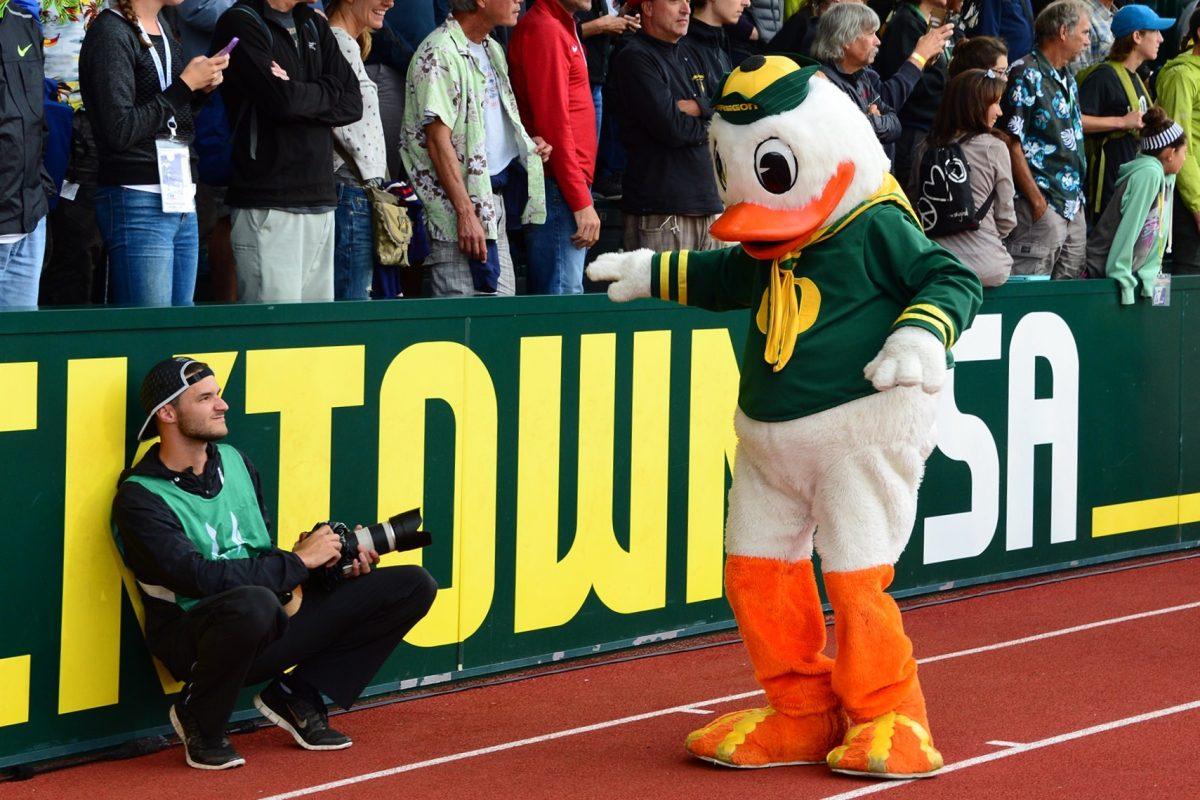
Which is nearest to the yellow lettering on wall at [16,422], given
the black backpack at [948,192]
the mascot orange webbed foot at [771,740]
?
the mascot orange webbed foot at [771,740]

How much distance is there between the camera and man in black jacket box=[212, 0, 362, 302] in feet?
23.1

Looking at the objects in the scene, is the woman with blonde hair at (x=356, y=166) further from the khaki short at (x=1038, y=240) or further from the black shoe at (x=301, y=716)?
the khaki short at (x=1038, y=240)

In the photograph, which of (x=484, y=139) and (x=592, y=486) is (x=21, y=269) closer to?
(x=484, y=139)

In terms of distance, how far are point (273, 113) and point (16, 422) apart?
1.96 meters

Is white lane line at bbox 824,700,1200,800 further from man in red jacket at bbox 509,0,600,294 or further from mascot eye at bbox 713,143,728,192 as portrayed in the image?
man in red jacket at bbox 509,0,600,294

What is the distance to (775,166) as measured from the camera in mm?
5578

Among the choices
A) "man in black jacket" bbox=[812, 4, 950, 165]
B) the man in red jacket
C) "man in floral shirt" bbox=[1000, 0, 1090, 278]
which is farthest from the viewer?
"man in floral shirt" bbox=[1000, 0, 1090, 278]

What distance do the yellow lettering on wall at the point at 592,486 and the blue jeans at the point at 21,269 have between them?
6.13 ft

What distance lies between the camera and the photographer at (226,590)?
5.62m

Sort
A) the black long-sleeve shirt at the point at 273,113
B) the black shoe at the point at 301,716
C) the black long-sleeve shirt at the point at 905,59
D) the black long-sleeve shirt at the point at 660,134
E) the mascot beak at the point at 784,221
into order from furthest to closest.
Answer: the black long-sleeve shirt at the point at 905,59 → the black long-sleeve shirt at the point at 660,134 → the black long-sleeve shirt at the point at 273,113 → the black shoe at the point at 301,716 → the mascot beak at the point at 784,221

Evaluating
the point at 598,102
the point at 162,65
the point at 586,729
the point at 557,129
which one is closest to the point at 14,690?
the point at 586,729

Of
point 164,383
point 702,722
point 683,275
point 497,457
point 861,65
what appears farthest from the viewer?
point 861,65

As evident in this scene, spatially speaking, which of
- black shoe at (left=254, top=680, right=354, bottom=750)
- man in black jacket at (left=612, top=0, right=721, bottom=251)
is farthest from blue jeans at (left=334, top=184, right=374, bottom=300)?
black shoe at (left=254, top=680, right=354, bottom=750)

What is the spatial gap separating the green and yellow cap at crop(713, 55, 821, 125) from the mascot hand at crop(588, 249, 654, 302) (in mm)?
642
